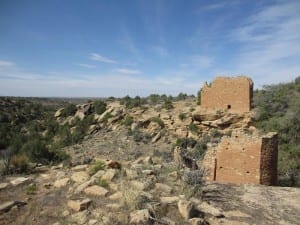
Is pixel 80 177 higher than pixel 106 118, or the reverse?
pixel 80 177

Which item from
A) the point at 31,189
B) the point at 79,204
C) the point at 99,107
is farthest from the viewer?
the point at 99,107

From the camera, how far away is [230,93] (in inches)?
736

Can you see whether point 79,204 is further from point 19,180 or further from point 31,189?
point 19,180

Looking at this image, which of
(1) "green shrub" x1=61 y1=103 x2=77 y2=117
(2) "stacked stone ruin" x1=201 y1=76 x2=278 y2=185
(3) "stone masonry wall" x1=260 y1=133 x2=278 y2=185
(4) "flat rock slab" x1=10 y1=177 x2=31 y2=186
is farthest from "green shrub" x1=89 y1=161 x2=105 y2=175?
(1) "green shrub" x1=61 y1=103 x2=77 y2=117

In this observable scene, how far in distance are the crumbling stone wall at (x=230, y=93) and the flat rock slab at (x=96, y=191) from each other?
14.7 metres

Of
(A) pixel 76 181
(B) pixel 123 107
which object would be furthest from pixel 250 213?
(B) pixel 123 107

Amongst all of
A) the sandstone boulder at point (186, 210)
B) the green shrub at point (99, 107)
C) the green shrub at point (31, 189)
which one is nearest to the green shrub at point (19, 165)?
the green shrub at point (31, 189)

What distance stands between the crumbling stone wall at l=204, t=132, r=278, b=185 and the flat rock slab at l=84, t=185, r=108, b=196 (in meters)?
4.77

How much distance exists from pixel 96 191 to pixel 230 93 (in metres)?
15.3

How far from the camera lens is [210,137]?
20.0 m

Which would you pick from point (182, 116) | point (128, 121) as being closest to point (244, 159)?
point (182, 116)

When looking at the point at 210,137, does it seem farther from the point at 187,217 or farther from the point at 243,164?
the point at 187,217

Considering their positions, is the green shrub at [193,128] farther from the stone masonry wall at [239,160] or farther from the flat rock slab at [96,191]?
the flat rock slab at [96,191]

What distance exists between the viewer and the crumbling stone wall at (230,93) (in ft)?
58.9
